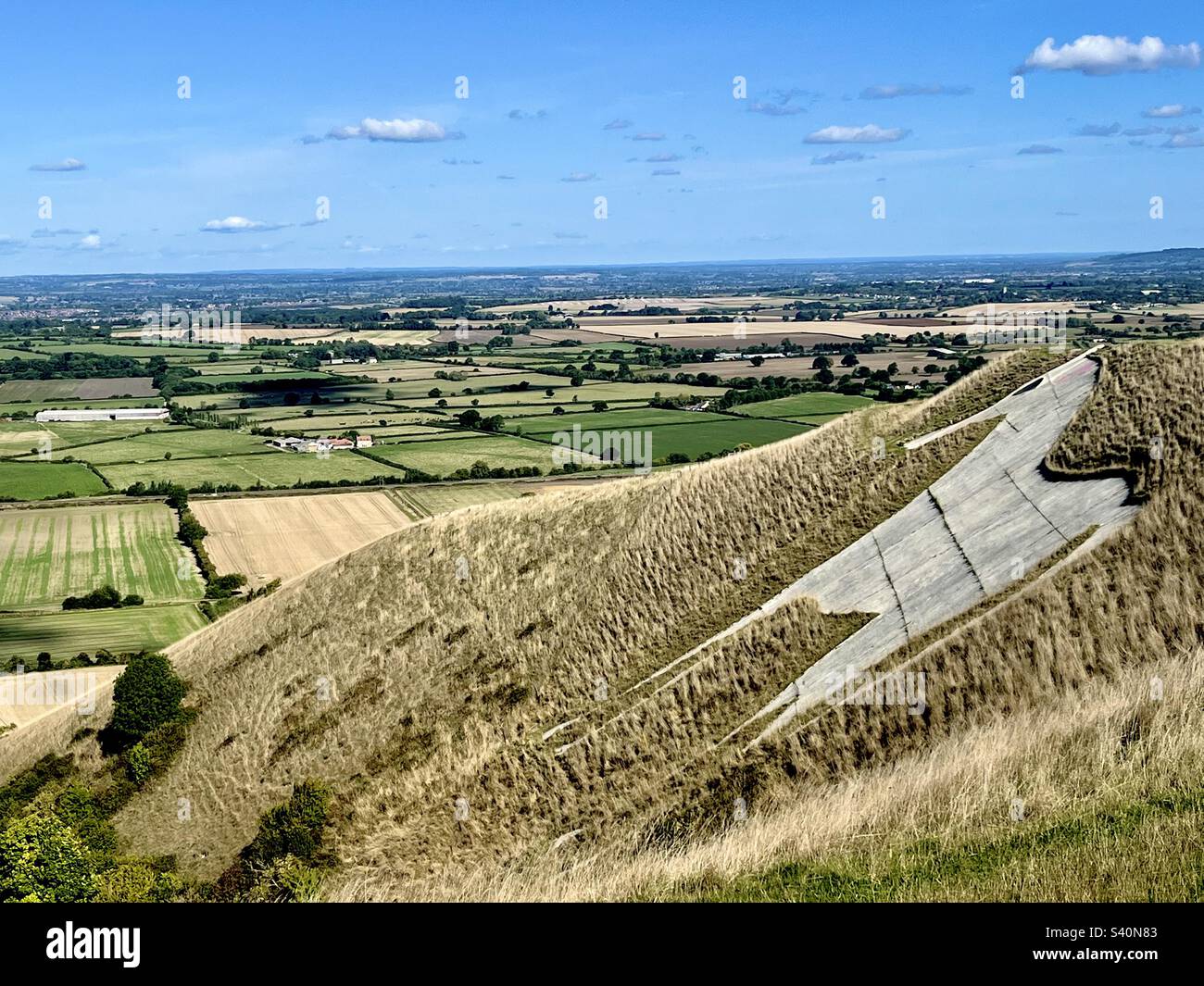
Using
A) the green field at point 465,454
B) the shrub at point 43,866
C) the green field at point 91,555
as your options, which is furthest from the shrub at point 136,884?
the green field at point 465,454

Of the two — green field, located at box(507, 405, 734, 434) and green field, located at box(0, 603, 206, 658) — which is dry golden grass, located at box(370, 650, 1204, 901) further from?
green field, located at box(507, 405, 734, 434)

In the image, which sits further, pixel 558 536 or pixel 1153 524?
pixel 558 536

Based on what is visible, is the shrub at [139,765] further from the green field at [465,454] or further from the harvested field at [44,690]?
the green field at [465,454]

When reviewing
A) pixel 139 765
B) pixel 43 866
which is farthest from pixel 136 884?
pixel 139 765

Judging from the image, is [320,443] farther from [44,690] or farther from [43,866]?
[43,866]

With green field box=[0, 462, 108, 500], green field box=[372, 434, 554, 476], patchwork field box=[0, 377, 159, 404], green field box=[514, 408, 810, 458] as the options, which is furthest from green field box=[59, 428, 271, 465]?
patchwork field box=[0, 377, 159, 404]

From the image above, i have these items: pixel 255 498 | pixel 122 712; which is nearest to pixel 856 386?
pixel 255 498
